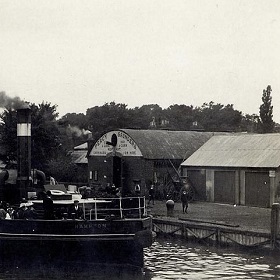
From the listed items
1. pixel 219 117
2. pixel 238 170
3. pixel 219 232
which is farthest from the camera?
pixel 219 117

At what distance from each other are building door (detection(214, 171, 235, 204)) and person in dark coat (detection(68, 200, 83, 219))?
1623 cm

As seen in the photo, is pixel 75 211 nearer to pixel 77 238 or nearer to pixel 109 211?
pixel 77 238

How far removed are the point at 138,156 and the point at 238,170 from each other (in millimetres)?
8963

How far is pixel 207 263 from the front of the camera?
2212cm

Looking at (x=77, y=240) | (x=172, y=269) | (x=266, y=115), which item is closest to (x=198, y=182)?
(x=172, y=269)

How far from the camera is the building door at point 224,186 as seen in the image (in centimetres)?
3584

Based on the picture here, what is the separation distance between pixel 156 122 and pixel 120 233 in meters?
76.3

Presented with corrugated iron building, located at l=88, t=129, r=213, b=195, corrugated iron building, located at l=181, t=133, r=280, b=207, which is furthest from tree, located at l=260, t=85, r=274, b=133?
corrugated iron building, located at l=181, t=133, r=280, b=207

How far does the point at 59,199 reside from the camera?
72.9ft

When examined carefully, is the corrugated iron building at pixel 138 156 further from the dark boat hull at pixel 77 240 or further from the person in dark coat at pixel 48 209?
the person in dark coat at pixel 48 209

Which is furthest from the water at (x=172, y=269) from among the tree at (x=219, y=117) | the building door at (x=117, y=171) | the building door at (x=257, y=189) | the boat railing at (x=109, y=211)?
the tree at (x=219, y=117)

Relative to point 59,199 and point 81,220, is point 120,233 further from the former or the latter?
point 59,199

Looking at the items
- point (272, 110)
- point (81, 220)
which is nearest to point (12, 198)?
point (81, 220)

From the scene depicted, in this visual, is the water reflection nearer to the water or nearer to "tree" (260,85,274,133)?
the water
